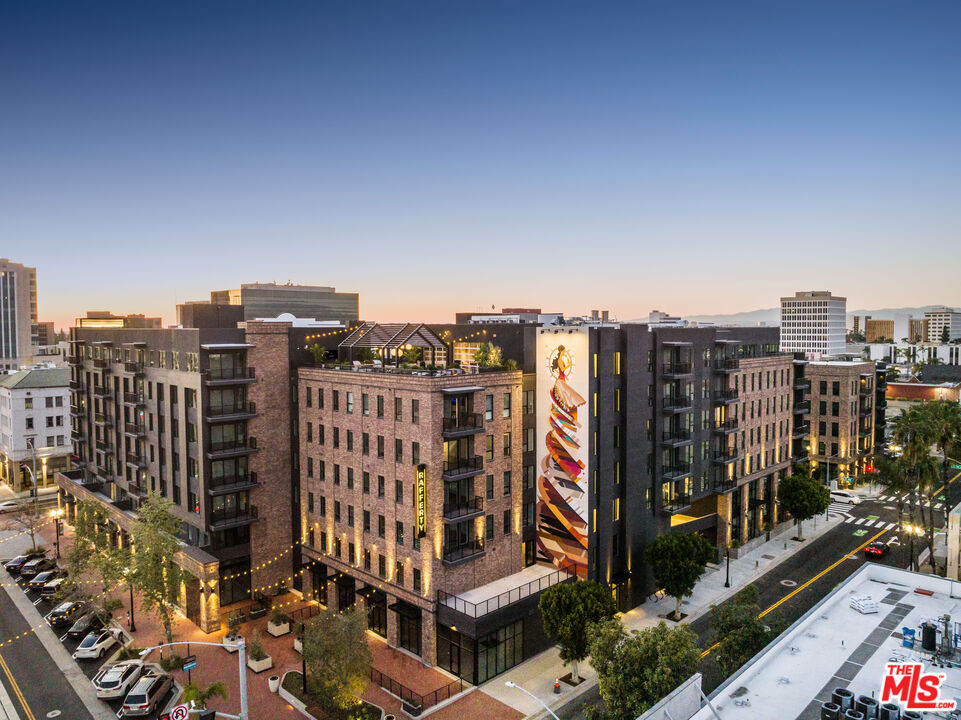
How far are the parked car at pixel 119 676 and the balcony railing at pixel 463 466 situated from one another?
79.1 ft

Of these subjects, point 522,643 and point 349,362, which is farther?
point 349,362

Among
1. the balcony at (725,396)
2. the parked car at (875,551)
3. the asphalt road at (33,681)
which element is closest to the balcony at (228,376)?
the asphalt road at (33,681)

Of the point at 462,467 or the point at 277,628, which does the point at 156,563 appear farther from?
the point at 462,467

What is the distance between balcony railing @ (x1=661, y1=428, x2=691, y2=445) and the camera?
58.9 metres

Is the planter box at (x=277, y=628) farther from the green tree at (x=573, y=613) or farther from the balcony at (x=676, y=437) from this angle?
the balcony at (x=676, y=437)

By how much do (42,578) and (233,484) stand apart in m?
23.6

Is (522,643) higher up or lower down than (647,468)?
lower down

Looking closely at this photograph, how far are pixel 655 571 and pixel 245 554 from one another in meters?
36.0

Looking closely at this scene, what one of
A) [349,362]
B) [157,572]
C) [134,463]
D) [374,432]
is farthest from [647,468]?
[134,463]

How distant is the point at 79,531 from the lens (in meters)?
59.4

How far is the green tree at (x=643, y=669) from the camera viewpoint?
3127 centimetres

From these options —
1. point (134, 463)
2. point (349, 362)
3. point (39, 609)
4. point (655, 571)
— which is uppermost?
point (349, 362)

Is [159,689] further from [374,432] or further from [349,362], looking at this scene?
[349,362]

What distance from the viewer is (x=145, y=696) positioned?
39.6 metres
